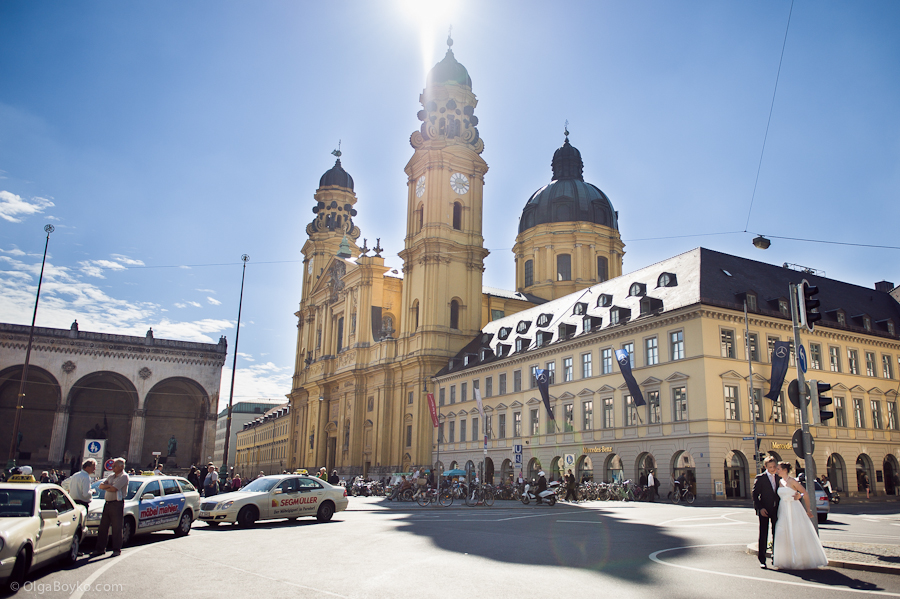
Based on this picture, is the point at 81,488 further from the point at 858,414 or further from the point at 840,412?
the point at 858,414

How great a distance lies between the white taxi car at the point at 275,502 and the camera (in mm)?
19250

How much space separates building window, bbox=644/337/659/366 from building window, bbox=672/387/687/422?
2236 millimetres

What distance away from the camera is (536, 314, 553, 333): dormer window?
174ft

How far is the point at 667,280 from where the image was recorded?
139ft

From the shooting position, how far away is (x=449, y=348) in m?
62.6

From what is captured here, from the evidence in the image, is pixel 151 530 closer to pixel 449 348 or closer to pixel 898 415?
pixel 898 415

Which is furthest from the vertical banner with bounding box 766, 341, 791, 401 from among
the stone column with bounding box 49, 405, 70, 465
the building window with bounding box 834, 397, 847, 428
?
the stone column with bounding box 49, 405, 70, 465

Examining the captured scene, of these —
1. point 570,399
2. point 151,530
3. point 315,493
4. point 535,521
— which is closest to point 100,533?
point 151,530

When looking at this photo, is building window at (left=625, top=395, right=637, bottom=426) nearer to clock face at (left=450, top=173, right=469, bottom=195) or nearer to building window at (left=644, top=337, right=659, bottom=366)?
building window at (left=644, top=337, right=659, bottom=366)

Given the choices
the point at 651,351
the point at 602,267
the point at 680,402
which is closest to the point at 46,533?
the point at 680,402

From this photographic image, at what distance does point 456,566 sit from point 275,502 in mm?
10748

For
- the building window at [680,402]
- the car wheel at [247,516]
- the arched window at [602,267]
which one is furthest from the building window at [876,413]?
the arched window at [602,267]

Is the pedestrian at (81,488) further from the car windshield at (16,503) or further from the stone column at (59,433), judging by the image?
the stone column at (59,433)

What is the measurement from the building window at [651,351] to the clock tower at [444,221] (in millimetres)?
24804
